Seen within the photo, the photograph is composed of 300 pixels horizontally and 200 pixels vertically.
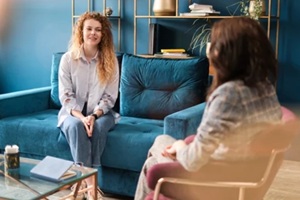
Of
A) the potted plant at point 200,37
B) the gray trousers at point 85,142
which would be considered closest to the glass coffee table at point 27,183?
the gray trousers at point 85,142

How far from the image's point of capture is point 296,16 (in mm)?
4051

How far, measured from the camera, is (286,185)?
3371 millimetres

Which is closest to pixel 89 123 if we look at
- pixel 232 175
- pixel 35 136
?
pixel 35 136

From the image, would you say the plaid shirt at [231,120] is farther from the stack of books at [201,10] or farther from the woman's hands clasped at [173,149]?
the stack of books at [201,10]

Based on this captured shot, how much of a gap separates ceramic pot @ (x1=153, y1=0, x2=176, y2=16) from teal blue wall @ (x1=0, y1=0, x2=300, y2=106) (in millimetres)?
173

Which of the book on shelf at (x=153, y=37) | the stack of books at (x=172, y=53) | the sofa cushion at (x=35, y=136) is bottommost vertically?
the sofa cushion at (x=35, y=136)

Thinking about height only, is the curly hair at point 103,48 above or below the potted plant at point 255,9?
below

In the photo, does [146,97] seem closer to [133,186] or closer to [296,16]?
[133,186]

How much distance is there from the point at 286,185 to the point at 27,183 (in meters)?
1.93

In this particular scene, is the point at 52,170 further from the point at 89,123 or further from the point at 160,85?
the point at 160,85

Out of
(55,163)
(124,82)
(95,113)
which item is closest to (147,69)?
(124,82)

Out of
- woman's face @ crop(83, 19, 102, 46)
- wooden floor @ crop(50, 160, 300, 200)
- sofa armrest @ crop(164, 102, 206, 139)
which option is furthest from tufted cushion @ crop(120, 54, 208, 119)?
wooden floor @ crop(50, 160, 300, 200)

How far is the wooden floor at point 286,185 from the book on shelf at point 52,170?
786 mm

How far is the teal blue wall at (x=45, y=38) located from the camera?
4484 mm
